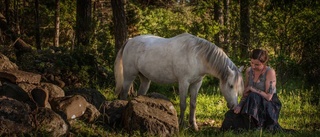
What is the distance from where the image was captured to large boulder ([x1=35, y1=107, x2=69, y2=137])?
202 inches

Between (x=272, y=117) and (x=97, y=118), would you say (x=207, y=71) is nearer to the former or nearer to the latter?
(x=272, y=117)

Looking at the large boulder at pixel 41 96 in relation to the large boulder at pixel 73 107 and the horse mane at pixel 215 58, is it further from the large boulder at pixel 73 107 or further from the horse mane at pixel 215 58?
the horse mane at pixel 215 58

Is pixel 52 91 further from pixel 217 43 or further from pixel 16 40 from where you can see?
pixel 217 43

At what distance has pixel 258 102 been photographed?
6055 mm

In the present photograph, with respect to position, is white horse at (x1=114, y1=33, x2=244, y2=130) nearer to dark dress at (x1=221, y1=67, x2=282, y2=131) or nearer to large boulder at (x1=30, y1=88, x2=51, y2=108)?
dark dress at (x1=221, y1=67, x2=282, y2=131)

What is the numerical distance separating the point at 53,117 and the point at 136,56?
2.63 metres

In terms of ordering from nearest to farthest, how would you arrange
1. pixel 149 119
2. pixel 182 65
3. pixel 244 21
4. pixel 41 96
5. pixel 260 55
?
pixel 149 119
pixel 260 55
pixel 41 96
pixel 182 65
pixel 244 21

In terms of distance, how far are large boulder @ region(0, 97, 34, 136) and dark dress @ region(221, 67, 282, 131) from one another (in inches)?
122

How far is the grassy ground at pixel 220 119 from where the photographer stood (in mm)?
5687

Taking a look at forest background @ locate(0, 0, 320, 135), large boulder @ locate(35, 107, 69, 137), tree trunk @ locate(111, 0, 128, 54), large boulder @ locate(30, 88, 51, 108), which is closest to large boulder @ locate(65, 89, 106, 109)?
large boulder @ locate(30, 88, 51, 108)

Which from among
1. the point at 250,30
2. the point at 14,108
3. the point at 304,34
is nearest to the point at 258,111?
the point at 14,108

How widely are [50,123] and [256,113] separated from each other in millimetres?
3147

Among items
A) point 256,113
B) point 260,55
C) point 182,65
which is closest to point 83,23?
point 182,65

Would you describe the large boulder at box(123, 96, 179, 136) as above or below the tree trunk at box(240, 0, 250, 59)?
below
